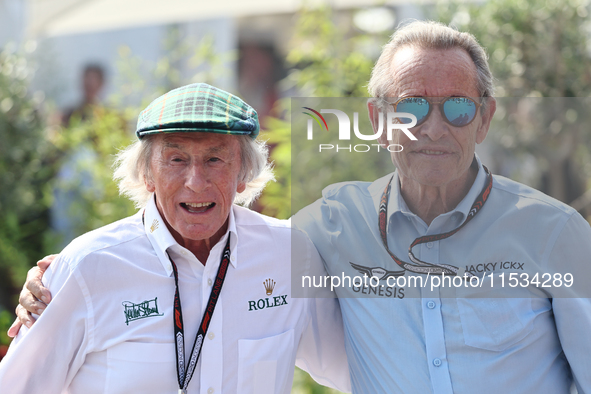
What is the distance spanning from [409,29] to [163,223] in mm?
1273

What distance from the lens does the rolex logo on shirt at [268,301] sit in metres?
2.19

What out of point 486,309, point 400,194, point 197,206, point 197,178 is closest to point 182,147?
point 197,178

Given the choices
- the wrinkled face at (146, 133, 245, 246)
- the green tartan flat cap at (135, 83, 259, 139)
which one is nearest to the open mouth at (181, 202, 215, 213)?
the wrinkled face at (146, 133, 245, 246)

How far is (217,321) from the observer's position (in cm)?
209

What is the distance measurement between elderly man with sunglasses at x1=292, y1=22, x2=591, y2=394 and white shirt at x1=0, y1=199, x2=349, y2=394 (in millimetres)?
381

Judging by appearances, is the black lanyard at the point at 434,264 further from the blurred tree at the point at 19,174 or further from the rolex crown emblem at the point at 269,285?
the blurred tree at the point at 19,174

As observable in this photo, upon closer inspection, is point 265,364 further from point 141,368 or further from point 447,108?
point 447,108

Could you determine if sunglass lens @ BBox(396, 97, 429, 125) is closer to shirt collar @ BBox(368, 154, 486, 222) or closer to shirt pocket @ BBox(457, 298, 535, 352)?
shirt collar @ BBox(368, 154, 486, 222)

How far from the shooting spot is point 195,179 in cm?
206

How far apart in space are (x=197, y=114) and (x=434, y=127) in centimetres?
90

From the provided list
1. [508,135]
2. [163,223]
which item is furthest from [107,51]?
[163,223]

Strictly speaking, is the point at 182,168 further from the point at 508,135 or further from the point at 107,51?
the point at 107,51

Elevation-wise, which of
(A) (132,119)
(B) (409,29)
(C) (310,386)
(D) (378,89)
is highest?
(A) (132,119)

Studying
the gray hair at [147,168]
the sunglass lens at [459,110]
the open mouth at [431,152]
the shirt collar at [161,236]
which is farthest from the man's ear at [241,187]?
the sunglass lens at [459,110]
